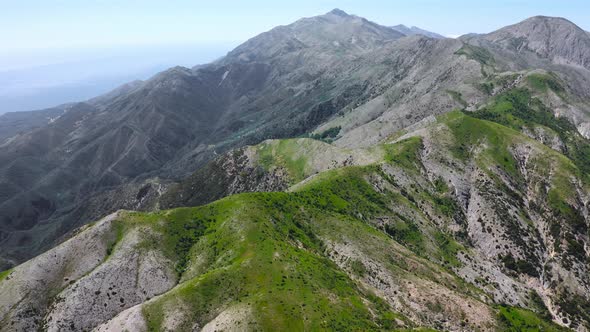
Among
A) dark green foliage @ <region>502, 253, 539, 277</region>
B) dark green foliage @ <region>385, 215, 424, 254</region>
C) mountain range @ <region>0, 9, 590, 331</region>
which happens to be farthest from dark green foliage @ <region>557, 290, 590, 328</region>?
dark green foliage @ <region>385, 215, 424, 254</region>

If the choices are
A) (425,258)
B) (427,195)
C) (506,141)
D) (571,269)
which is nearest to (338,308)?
(425,258)

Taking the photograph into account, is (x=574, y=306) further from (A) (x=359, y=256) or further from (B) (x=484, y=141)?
(B) (x=484, y=141)

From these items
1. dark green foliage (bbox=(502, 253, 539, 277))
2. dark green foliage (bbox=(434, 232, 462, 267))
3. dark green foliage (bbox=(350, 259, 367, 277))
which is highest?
dark green foliage (bbox=(350, 259, 367, 277))

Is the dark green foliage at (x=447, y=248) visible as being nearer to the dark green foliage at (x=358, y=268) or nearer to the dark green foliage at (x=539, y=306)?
the dark green foliage at (x=539, y=306)

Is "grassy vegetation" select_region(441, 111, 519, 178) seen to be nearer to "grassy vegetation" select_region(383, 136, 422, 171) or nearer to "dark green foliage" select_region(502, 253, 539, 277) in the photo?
"grassy vegetation" select_region(383, 136, 422, 171)

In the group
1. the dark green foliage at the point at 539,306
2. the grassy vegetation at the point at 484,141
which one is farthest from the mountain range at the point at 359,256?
the grassy vegetation at the point at 484,141

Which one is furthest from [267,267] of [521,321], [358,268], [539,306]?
[539,306]
